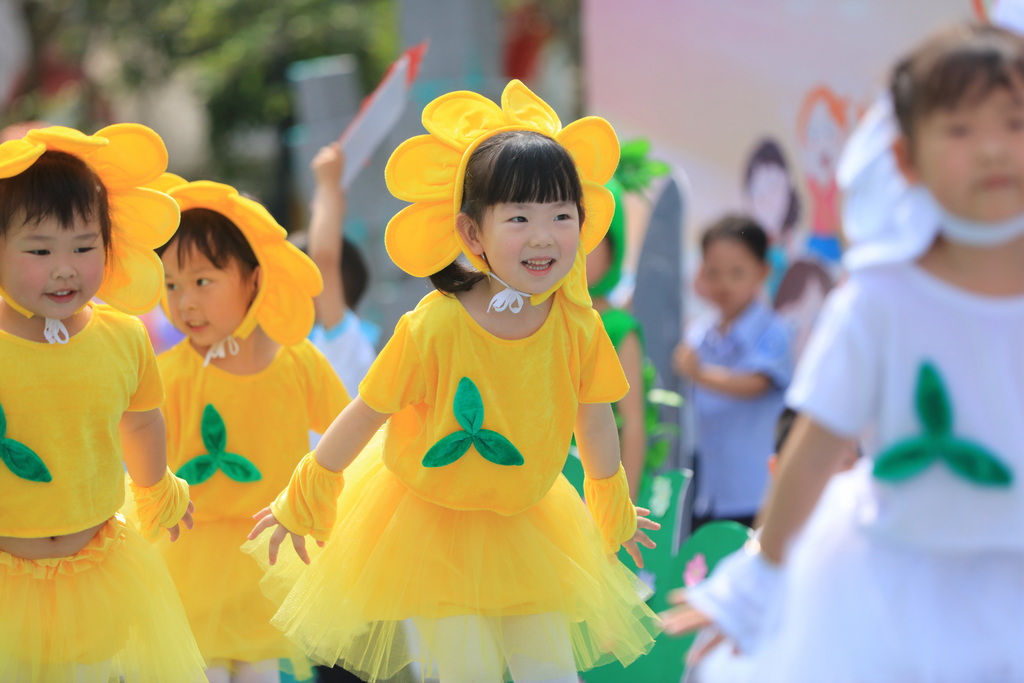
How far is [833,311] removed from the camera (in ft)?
7.05

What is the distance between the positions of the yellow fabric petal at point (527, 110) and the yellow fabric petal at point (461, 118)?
34mm

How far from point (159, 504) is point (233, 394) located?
1.74 ft

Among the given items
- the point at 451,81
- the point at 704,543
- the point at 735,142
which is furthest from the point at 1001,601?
the point at 735,142

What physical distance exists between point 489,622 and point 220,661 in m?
1.15

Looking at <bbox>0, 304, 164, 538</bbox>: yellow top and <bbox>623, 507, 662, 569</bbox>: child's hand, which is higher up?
<bbox>0, 304, 164, 538</bbox>: yellow top

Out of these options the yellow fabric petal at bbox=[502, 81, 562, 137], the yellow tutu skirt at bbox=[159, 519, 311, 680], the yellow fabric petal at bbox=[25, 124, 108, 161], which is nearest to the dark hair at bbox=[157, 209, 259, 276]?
the yellow fabric petal at bbox=[25, 124, 108, 161]

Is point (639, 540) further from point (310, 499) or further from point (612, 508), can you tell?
point (310, 499)

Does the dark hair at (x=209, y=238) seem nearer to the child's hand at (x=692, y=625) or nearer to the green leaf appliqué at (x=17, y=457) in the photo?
the green leaf appliqué at (x=17, y=457)

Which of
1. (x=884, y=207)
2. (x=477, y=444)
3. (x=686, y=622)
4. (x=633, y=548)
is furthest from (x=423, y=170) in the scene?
(x=686, y=622)

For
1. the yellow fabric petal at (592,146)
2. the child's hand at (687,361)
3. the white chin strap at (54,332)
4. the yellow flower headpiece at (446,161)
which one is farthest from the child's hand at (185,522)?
the child's hand at (687,361)

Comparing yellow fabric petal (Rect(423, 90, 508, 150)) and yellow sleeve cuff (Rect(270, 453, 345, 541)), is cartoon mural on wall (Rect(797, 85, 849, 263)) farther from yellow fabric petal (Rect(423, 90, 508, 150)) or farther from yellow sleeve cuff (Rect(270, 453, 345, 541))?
yellow sleeve cuff (Rect(270, 453, 345, 541))

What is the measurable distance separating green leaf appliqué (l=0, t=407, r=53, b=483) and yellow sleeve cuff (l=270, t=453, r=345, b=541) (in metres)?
0.64

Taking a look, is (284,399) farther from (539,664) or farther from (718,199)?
(718,199)

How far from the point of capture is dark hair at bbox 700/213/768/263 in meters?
6.08
